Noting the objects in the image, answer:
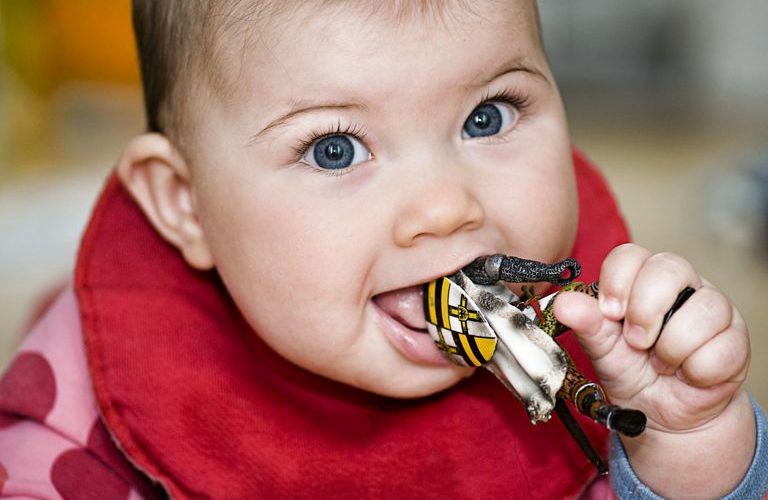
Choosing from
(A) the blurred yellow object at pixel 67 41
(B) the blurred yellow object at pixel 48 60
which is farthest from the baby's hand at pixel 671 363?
(A) the blurred yellow object at pixel 67 41

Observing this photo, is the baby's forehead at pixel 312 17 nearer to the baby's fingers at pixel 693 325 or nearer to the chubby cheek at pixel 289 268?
the chubby cheek at pixel 289 268

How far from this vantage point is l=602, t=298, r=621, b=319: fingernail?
0.84 m

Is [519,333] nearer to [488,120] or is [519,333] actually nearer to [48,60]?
[488,120]

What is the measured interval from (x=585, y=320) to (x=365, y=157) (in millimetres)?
253

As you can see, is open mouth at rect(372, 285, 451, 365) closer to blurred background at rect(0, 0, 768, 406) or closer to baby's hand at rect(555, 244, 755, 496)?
baby's hand at rect(555, 244, 755, 496)

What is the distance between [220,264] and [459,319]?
1.05 ft

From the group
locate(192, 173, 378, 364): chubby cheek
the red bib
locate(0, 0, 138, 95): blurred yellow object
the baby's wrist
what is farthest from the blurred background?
the baby's wrist

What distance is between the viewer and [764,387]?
1728mm

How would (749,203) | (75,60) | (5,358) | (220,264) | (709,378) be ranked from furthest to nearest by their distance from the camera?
(75,60) → (749,203) → (5,358) → (220,264) → (709,378)

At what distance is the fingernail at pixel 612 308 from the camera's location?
0.84 m

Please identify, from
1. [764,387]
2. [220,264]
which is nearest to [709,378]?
[220,264]

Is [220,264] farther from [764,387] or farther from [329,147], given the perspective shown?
[764,387]

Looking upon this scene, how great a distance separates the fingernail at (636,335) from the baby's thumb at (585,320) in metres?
0.02

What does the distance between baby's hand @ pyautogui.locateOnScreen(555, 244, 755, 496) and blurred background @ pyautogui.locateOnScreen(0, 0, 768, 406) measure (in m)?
1.18
